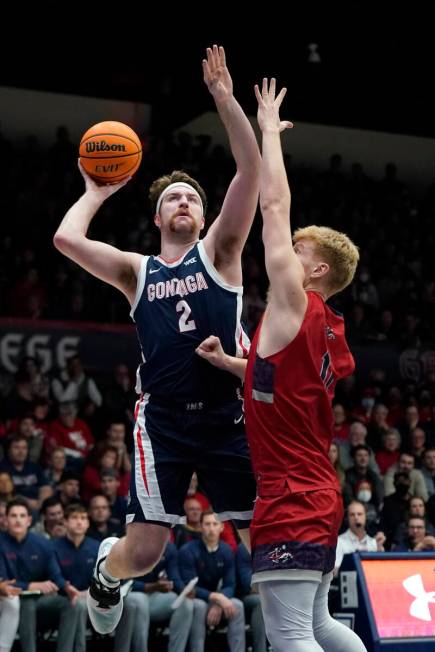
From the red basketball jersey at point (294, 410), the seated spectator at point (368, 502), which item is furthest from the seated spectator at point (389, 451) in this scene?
the red basketball jersey at point (294, 410)

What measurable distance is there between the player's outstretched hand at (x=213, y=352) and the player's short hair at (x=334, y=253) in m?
0.65

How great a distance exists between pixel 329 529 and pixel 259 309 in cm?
1141

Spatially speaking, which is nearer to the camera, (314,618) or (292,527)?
(292,527)

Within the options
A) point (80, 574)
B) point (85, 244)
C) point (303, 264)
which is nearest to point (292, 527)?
point (303, 264)

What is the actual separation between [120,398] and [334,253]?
31.0ft

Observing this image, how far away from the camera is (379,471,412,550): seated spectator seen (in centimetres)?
1216

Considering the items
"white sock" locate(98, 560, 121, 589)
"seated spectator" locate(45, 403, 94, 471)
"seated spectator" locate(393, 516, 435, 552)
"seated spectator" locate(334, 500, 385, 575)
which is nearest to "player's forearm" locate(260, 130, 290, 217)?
"white sock" locate(98, 560, 121, 589)

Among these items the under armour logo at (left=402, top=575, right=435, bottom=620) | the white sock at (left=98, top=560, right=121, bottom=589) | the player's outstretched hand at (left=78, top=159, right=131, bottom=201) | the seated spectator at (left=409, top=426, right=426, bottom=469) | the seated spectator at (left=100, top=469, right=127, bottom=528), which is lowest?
the under armour logo at (left=402, top=575, right=435, bottom=620)

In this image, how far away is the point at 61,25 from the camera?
17.3 m

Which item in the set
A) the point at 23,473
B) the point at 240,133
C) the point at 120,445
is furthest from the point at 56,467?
the point at 240,133

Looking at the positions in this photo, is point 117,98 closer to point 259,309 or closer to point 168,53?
point 168,53

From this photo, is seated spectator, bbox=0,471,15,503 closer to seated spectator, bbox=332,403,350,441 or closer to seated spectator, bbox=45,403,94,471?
seated spectator, bbox=45,403,94,471

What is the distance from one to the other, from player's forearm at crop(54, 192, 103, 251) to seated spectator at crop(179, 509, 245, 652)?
200 inches

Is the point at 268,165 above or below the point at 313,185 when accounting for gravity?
below
